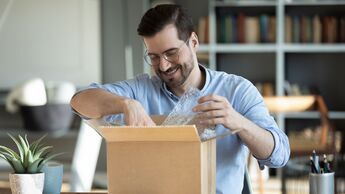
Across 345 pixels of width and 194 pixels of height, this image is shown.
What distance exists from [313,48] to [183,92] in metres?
4.22

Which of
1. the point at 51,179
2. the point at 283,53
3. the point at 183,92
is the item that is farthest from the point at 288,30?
the point at 51,179

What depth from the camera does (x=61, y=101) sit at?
4570 millimetres

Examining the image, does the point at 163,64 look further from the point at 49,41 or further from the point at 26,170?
the point at 49,41

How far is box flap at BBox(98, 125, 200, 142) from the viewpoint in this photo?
1.55m

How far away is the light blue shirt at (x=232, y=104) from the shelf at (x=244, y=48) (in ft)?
13.4

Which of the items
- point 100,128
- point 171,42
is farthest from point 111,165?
point 171,42

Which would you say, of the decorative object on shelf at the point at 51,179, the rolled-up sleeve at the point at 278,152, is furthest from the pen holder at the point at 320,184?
the decorative object on shelf at the point at 51,179

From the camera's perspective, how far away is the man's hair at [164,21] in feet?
6.76

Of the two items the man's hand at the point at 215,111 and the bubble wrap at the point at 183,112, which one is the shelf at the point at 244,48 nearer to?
the bubble wrap at the point at 183,112

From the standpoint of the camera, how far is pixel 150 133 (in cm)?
159

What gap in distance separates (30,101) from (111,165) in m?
2.99

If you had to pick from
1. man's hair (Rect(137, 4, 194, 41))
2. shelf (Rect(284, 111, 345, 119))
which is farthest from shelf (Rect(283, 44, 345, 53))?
man's hair (Rect(137, 4, 194, 41))

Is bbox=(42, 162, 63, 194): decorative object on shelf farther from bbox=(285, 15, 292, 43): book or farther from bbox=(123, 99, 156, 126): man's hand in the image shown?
bbox=(285, 15, 292, 43): book

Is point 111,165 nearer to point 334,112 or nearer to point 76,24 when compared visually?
point 76,24
